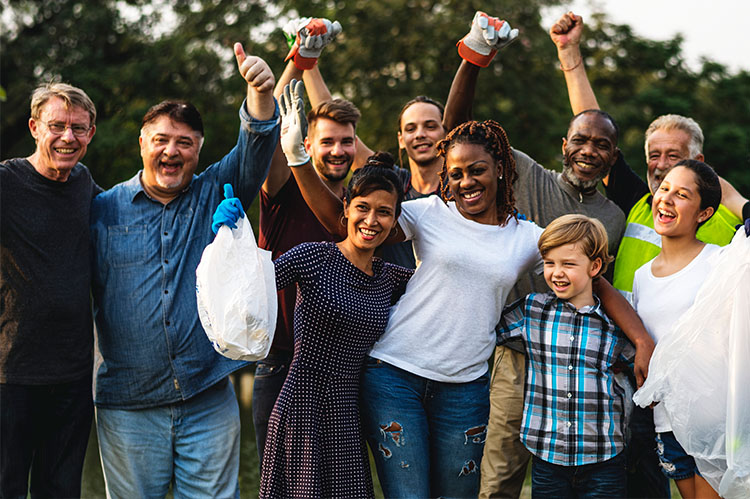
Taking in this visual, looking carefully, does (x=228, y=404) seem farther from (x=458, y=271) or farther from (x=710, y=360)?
(x=710, y=360)

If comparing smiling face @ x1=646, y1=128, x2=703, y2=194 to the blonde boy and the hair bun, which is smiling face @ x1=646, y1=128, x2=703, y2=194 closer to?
the blonde boy

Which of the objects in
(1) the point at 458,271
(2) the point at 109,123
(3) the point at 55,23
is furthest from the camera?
(3) the point at 55,23

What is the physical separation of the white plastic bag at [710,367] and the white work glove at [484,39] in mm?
1382

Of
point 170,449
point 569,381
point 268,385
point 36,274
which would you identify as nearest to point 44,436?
point 170,449

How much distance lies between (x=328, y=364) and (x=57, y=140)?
1.52 meters

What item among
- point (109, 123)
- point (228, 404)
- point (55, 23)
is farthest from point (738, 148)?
point (228, 404)

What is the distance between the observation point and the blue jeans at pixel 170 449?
3.18m

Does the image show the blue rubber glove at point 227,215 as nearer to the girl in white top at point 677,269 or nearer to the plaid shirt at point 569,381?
the plaid shirt at point 569,381

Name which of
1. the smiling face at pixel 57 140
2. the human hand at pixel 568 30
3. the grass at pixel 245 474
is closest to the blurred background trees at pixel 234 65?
the grass at pixel 245 474

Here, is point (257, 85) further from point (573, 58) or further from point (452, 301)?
point (573, 58)

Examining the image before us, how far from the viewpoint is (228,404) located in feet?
10.9

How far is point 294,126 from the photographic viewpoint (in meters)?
2.99

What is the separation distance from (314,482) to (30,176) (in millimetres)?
1766

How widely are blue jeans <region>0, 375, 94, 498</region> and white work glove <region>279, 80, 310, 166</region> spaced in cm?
140
